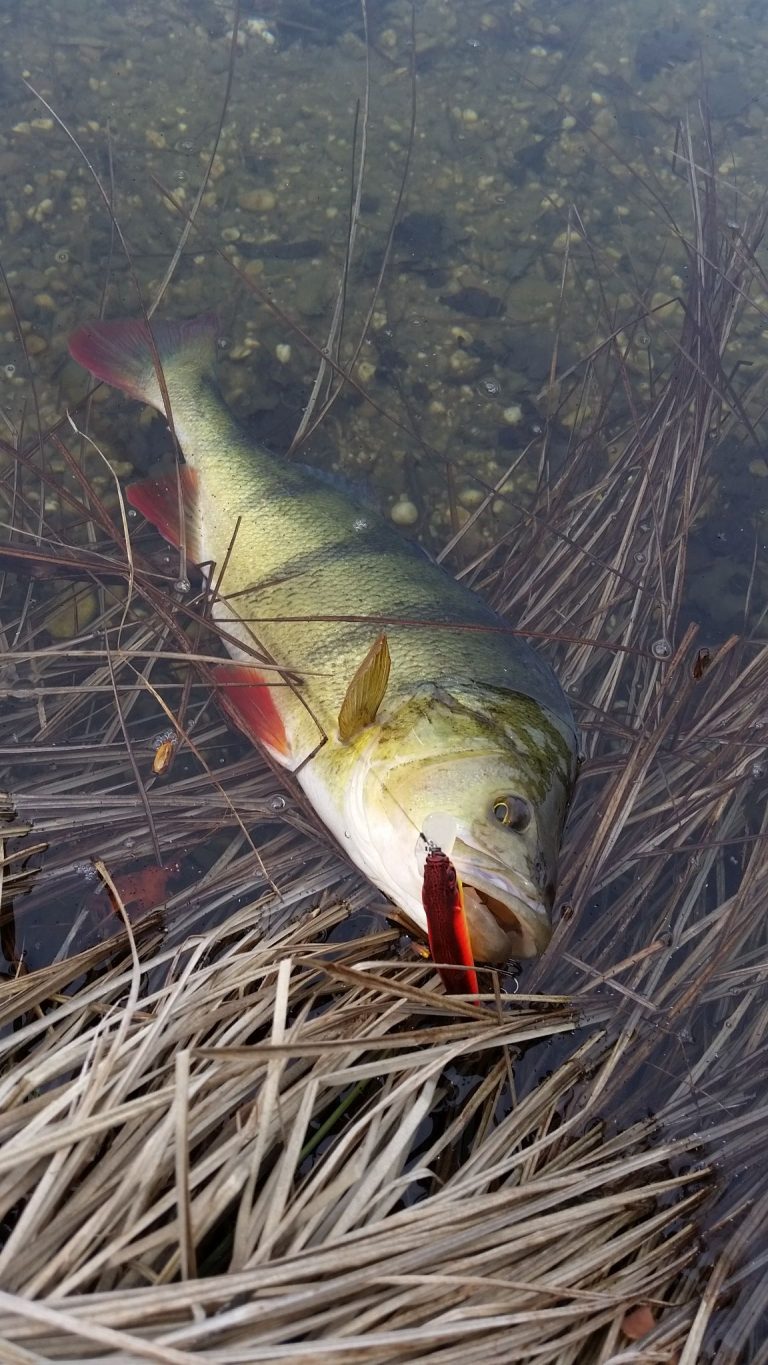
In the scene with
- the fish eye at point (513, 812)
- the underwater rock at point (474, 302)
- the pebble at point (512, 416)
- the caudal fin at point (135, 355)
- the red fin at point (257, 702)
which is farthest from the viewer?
the underwater rock at point (474, 302)

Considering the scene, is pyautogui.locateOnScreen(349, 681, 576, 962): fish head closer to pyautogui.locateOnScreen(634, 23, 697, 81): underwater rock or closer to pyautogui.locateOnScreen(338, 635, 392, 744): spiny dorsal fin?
pyautogui.locateOnScreen(338, 635, 392, 744): spiny dorsal fin

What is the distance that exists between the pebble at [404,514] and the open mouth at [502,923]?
2.51 metres

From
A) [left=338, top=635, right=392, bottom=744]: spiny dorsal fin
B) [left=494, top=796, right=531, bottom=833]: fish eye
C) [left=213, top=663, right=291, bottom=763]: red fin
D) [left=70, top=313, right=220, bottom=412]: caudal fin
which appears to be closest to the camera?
[left=494, top=796, right=531, bottom=833]: fish eye

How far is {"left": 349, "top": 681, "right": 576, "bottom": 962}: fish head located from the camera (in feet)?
6.73

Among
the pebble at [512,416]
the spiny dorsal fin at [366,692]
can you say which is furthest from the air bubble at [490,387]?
the spiny dorsal fin at [366,692]

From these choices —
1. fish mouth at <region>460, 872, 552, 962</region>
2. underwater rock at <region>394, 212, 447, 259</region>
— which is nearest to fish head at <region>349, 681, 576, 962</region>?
fish mouth at <region>460, 872, 552, 962</region>

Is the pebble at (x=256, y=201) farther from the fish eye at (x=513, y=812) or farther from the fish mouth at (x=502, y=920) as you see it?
the fish mouth at (x=502, y=920)

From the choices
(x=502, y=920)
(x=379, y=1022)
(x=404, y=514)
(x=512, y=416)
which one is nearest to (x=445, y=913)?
(x=502, y=920)

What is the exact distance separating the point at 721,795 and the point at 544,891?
4.85 feet

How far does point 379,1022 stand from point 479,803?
0.61m

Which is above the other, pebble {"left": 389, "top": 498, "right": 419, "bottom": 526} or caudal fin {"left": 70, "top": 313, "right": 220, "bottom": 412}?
caudal fin {"left": 70, "top": 313, "right": 220, "bottom": 412}

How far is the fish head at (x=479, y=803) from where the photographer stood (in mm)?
2053

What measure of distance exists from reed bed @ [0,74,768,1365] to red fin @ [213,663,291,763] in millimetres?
216

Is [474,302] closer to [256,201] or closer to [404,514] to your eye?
[256,201]
